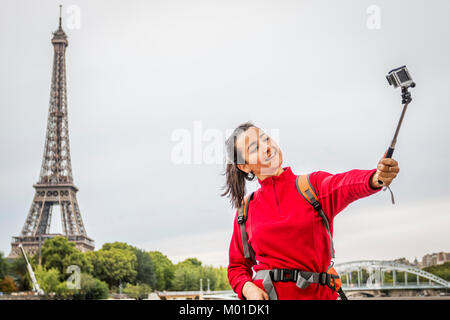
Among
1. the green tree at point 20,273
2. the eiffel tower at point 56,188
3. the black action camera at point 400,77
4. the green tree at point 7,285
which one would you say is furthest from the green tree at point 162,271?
the black action camera at point 400,77

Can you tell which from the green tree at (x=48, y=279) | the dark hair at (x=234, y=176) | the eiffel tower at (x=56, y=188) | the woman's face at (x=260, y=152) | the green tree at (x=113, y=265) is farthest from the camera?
the eiffel tower at (x=56, y=188)

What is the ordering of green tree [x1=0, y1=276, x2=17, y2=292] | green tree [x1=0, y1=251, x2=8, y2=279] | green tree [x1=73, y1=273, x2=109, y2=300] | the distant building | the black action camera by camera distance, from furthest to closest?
1. the distant building
2. green tree [x1=0, y1=251, x2=8, y2=279]
3. green tree [x1=73, y1=273, x2=109, y2=300]
4. green tree [x1=0, y1=276, x2=17, y2=292]
5. the black action camera

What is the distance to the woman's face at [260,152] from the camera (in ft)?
4.41

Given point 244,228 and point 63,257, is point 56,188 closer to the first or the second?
point 63,257

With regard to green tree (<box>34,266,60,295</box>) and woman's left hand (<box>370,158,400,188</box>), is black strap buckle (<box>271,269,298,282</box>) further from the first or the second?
green tree (<box>34,266,60,295</box>)

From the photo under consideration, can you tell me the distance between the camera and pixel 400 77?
3.11ft

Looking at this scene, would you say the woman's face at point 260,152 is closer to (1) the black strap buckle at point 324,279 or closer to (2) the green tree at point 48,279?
(1) the black strap buckle at point 324,279

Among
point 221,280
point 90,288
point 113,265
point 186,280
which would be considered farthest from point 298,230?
point 221,280

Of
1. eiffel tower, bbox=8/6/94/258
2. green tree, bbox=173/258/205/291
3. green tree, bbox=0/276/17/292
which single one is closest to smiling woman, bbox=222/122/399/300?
green tree, bbox=0/276/17/292

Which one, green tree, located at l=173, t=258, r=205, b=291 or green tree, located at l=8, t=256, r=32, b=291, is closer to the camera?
green tree, located at l=8, t=256, r=32, b=291

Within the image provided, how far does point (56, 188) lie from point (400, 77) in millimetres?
30105

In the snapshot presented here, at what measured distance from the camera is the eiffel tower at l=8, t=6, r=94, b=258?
92.7 ft

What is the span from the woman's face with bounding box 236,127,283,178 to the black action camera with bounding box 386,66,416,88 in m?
0.44
